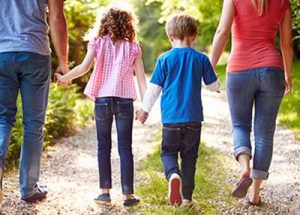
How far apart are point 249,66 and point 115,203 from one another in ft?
5.13

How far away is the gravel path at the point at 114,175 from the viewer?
5047 mm

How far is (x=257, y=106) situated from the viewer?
4.93m

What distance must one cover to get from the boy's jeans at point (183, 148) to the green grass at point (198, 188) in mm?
235

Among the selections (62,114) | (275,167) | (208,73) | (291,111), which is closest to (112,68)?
(208,73)

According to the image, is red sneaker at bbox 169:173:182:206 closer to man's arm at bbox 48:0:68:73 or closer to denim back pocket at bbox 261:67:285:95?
denim back pocket at bbox 261:67:285:95

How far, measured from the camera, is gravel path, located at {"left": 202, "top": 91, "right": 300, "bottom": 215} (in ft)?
16.8

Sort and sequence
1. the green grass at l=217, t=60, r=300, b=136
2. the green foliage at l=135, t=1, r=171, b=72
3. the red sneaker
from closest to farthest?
the red sneaker, the green grass at l=217, t=60, r=300, b=136, the green foliage at l=135, t=1, r=171, b=72

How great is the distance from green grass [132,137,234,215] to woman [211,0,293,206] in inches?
17.4

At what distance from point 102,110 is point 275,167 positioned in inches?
111

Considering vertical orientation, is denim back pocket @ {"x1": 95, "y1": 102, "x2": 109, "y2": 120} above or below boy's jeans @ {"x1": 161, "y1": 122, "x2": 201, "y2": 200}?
above

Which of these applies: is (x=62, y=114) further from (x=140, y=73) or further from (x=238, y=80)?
(x=238, y=80)

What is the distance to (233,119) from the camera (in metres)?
4.99

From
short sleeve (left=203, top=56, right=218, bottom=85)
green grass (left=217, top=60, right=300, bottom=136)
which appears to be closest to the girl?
short sleeve (left=203, top=56, right=218, bottom=85)

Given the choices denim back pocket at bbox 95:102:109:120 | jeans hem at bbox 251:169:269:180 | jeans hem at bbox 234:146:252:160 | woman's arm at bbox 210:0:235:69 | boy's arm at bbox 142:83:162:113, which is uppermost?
woman's arm at bbox 210:0:235:69
